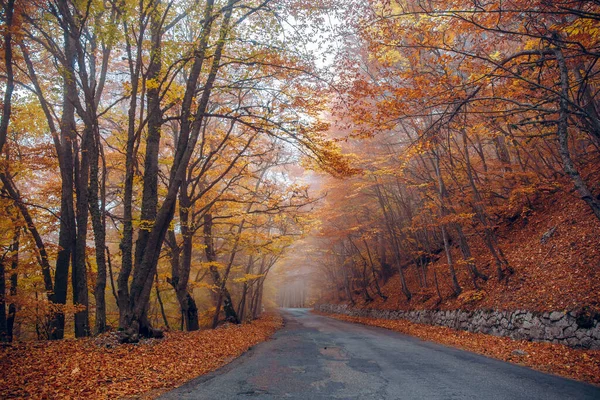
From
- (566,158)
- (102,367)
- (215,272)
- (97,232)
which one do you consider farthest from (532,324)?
(215,272)

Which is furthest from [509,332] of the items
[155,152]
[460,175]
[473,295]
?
[155,152]

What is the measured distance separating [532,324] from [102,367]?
949 cm

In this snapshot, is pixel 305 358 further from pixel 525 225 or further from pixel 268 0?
pixel 525 225

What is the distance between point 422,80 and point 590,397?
6.14m

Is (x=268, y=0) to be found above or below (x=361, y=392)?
above

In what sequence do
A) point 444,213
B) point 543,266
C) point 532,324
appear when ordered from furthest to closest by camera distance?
point 444,213 < point 543,266 < point 532,324

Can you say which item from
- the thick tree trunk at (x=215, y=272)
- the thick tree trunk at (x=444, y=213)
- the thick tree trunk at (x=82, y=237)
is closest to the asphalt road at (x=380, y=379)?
the thick tree trunk at (x=444, y=213)

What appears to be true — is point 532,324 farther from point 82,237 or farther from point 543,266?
point 82,237

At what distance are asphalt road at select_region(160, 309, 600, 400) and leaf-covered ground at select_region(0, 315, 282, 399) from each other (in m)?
0.59

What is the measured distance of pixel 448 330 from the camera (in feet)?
40.9

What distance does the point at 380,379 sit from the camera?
18.4 ft

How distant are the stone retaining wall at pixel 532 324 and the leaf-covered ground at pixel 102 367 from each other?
284 inches

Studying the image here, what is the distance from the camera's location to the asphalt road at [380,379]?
15.6 ft

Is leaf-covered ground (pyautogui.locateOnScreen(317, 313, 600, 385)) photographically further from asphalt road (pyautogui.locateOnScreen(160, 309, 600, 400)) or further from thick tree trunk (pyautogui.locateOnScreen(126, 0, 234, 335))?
thick tree trunk (pyautogui.locateOnScreen(126, 0, 234, 335))
